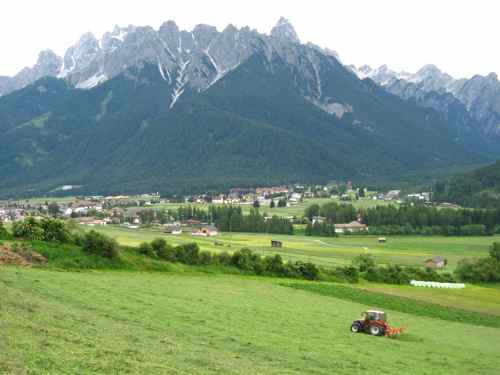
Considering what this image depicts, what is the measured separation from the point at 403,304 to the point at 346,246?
65.4 m

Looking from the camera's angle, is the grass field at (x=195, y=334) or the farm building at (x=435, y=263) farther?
the farm building at (x=435, y=263)

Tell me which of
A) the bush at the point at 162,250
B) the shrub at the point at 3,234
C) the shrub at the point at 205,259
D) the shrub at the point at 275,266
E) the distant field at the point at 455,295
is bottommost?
the distant field at the point at 455,295

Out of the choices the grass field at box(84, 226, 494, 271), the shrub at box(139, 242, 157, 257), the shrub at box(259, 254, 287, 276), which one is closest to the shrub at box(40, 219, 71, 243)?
the shrub at box(139, 242, 157, 257)

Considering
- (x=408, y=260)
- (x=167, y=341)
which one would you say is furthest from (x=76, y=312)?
(x=408, y=260)

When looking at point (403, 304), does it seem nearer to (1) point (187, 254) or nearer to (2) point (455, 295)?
(2) point (455, 295)

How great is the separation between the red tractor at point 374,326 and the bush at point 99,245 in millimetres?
27682

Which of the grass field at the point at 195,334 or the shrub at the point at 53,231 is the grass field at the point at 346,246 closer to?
the shrub at the point at 53,231

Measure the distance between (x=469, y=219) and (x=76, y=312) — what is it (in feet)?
462

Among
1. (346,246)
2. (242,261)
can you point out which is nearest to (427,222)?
(346,246)

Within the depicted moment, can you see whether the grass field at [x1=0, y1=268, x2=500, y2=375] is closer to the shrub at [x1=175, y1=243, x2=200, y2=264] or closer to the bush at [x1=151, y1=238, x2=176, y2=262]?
the bush at [x1=151, y1=238, x2=176, y2=262]

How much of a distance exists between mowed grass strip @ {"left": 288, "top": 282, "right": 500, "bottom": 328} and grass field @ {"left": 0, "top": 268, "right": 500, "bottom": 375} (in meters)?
3.30

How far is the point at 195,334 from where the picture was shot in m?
32.1

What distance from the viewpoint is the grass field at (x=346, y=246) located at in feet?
327

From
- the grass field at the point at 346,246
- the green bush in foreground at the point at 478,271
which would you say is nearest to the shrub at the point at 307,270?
the grass field at the point at 346,246
